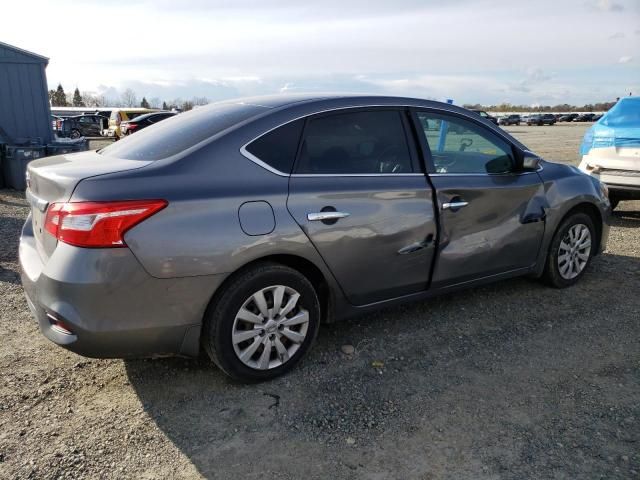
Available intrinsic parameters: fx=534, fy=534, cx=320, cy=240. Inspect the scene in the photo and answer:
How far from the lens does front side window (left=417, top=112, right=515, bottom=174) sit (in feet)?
12.5

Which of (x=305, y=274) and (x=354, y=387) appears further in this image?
(x=305, y=274)

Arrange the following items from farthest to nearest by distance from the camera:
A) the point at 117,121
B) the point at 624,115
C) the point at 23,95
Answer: the point at 117,121
the point at 23,95
the point at 624,115

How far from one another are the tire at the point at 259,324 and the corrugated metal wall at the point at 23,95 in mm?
10689

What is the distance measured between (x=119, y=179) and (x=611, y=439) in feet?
9.14

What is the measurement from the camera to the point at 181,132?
325 cm

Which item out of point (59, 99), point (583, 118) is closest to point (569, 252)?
point (583, 118)

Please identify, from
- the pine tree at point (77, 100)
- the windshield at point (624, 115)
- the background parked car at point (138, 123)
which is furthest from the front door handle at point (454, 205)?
the pine tree at point (77, 100)

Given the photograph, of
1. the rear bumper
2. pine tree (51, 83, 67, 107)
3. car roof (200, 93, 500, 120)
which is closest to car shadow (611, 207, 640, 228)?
car roof (200, 93, 500, 120)

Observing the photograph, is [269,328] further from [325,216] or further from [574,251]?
[574,251]

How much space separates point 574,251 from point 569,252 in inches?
2.6

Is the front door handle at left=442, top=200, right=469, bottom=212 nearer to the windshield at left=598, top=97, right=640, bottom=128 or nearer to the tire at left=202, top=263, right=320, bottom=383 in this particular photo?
the tire at left=202, top=263, right=320, bottom=383

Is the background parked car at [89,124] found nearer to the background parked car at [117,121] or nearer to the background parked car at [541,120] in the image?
the background parked car at [117,121]

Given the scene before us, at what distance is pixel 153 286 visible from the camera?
267cm

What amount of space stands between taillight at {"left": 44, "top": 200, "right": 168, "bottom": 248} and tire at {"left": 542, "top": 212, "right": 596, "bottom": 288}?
3.47 metres
